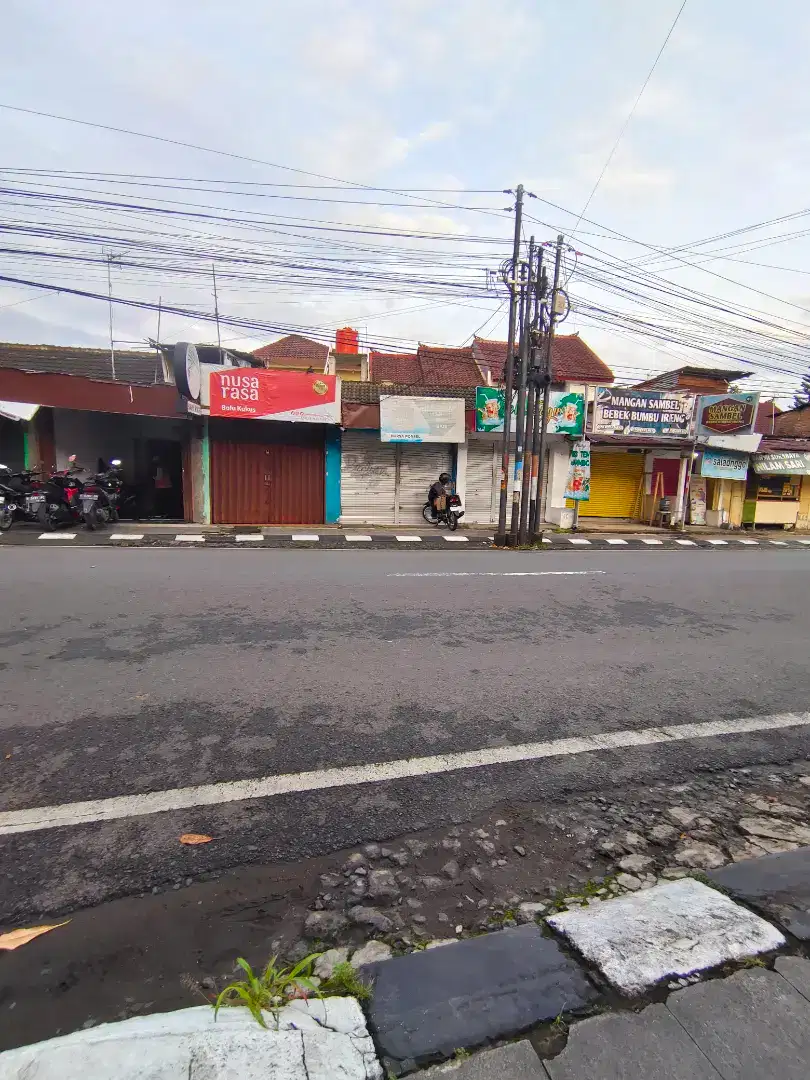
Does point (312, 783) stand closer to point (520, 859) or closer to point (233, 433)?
point (520, 859)

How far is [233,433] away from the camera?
47.2 feet

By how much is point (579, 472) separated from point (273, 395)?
884 centimetres

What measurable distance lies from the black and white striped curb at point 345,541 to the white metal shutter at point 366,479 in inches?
58.2

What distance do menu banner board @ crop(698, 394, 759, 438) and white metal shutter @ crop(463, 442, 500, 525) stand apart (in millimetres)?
6365

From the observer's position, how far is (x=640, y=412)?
641 inches

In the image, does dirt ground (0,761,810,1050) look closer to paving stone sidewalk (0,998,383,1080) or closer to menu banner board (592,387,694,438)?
paving stone sidewalk (0,998,383,1080)

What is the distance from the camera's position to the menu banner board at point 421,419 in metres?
14.5

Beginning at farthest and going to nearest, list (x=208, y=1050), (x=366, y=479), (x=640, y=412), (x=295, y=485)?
Result: (x=640, y=412), (x=366, y=479), (x=295, y=485), (x=208, y=1050)

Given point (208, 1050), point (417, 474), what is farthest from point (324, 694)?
point (417, 474)

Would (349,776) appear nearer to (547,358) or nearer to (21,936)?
(21,936)

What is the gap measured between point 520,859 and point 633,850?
1.69 feet

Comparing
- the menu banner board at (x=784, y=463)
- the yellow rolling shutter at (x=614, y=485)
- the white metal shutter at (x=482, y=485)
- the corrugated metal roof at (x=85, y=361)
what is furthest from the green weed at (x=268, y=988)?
the menu banner board at (x=784, y=463)

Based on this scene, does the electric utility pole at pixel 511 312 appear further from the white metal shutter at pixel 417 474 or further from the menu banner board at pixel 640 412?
the menu banner board at pixel 640 412

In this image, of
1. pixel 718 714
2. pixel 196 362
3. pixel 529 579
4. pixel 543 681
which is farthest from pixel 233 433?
pixel 718 714
